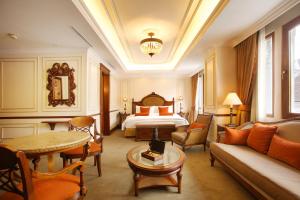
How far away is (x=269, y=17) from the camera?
2713 mm

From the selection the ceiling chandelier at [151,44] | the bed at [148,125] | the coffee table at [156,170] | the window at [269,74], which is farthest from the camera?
the bed at [148,125]

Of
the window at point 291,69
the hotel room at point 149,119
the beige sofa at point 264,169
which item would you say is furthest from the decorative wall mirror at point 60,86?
the window at point 291,69

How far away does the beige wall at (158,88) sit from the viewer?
7.83m

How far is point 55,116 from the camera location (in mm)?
4062

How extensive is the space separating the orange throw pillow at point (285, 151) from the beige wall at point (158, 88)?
18.5 feet

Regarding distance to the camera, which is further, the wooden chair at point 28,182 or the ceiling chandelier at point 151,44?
the ceiling chandelier at point 151,44

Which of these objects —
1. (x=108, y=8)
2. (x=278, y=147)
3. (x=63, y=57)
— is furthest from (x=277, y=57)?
(x=63, y=57)

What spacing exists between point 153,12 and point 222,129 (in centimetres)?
276

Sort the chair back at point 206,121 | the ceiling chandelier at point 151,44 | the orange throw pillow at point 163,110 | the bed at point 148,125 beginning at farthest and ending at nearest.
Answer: the orange throw pillow at point 163,110, the bed at point 148,125, the chair back at point 206,121, the ceiling chandelier at point 151,44

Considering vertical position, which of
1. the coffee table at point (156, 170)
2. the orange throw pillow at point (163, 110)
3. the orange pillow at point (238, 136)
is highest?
the orange throw pillow at point (163, 110)

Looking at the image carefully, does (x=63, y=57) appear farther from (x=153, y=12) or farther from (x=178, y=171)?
Answer: (x=178, y=171)

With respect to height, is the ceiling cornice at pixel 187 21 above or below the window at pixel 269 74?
above

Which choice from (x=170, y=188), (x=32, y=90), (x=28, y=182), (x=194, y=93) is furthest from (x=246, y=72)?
(x=32, y=90)

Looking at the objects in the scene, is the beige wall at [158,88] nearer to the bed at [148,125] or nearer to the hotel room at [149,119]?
the hotel room at [149,119]
